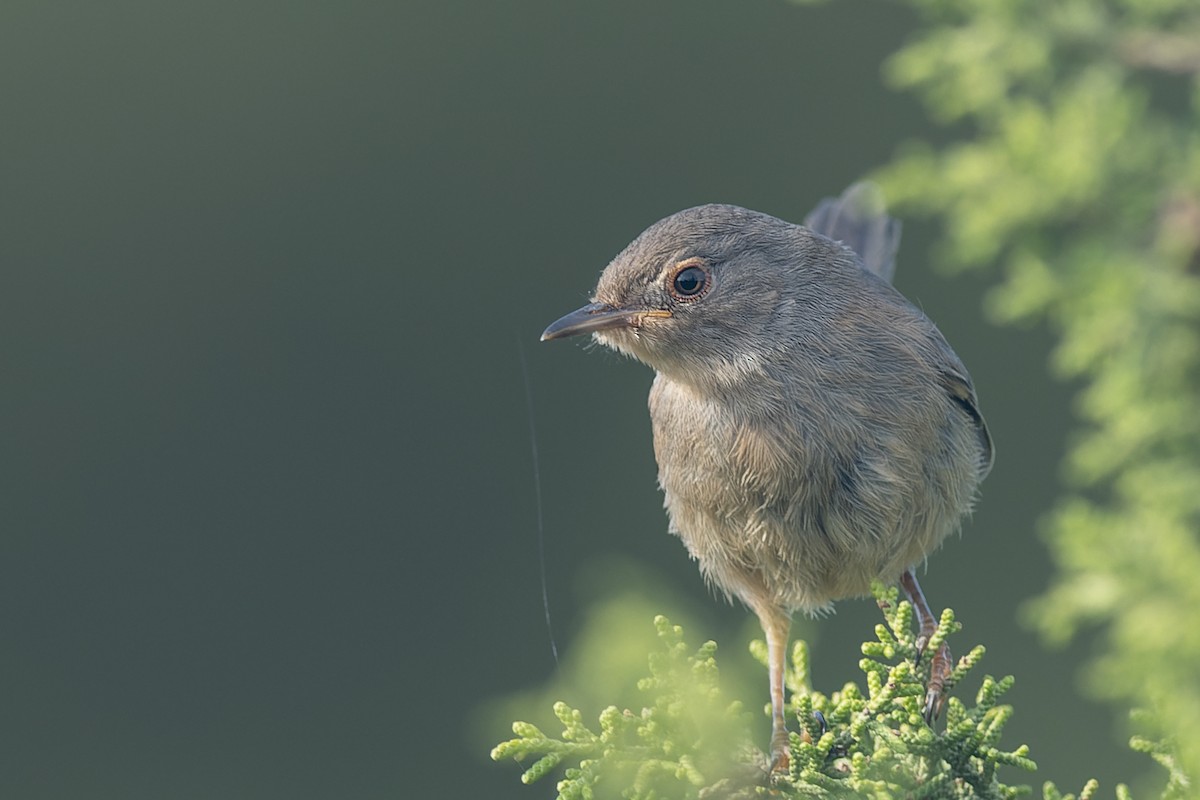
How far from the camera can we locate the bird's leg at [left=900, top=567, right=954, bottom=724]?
4.11m

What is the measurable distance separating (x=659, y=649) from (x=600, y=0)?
9.29m

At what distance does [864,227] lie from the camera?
16.6 feet

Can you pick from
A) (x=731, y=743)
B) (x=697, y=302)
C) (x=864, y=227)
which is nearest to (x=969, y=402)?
(x=697, y=302)

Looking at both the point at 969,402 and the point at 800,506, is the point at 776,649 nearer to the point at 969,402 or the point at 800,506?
the point at 800,506

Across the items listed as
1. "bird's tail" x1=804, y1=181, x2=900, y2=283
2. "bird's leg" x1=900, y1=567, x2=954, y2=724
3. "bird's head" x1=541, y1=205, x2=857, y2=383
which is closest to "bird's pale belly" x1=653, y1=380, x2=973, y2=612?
"bird's head" x1=541, y1=205, x2=857, y2=383

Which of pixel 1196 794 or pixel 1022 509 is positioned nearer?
pixel 1196 794

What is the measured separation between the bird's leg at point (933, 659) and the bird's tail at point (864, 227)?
110cm

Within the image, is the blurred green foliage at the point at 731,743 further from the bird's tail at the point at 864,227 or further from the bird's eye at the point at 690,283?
the bird's tail at the point at 864,227

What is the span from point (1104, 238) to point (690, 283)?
1.23 metres

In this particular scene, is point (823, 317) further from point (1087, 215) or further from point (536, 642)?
point (536, 642)

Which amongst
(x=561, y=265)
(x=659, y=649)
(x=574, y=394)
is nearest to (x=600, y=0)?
(x=561, y=265)

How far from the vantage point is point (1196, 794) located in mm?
3006

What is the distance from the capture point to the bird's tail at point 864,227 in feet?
16.5

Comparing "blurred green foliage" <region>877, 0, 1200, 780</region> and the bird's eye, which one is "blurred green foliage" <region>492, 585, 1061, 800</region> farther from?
the bird's eye
